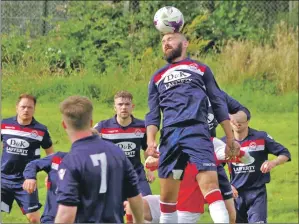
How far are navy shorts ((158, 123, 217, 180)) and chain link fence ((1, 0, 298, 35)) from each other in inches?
522

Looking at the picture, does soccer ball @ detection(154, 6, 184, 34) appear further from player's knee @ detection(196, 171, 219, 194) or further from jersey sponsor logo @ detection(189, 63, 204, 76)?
player's knee @ detection(196, 171, 219, 194)

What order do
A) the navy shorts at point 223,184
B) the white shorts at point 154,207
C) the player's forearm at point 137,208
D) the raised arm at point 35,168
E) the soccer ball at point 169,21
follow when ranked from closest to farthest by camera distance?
1. the player's forearm at point 137,208
2. the soccer ball at point 169,21
3. the raised arm at point 35,168
4. the navy shorts at point 223,184
5. the white shorts at point 154,207

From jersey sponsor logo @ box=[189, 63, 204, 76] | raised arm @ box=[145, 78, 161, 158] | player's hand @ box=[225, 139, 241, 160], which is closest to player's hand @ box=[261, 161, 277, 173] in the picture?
player's hand @ box=[225, 139, 241, 160]

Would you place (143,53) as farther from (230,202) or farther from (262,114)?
(230,202)

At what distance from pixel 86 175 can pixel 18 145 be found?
5.40 meters

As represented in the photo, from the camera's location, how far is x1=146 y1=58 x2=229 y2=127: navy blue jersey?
7.76 meters

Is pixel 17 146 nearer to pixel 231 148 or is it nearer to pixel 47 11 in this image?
pixel 231 148

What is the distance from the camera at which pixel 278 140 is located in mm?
17344

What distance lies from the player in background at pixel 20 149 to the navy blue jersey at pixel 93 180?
5.20 metres

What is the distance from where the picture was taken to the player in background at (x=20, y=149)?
1116 cm

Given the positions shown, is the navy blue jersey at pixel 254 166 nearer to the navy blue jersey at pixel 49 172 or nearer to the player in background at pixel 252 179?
the player in background at pixel 252 179

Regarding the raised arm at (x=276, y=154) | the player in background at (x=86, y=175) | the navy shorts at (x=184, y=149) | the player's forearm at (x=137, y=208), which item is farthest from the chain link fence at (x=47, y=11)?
the player in background at (x=86, y=175)

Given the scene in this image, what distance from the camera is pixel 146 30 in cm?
2025

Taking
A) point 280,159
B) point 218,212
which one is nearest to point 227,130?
point 218,212
